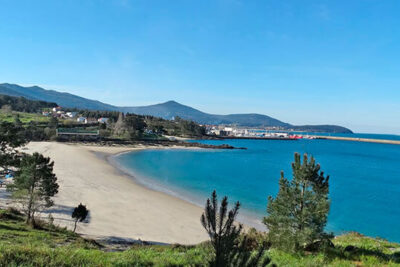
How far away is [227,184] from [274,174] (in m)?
16.5

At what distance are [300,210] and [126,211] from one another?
18587 millimetres

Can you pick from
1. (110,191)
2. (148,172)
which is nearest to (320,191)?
(110,191)

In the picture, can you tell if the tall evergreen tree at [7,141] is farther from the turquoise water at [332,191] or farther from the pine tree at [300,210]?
the turquoise water at [332,191]

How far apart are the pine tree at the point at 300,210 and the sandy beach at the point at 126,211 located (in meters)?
10.5

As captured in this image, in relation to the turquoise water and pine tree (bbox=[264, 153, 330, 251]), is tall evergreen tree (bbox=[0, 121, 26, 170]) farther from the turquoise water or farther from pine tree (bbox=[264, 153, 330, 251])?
the turquoise water

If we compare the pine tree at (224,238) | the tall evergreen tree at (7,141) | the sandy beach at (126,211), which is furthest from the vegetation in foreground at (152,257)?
the tall evergreen tree at (7,141)

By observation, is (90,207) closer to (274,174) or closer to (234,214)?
(234,214)

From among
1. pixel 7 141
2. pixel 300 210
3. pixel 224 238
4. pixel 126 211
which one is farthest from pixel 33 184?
pixel 224 238

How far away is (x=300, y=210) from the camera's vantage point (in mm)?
9133

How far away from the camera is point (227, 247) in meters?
3.54

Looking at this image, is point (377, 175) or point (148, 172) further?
point (377, 175)

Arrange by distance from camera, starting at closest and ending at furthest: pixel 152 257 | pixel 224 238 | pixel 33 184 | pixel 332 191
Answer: pixel 224 238 → pixel 152 257 → pixel 33 184 → pixel 332 191

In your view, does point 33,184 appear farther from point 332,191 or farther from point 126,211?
point 332,191

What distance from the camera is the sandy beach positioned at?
738 inches
